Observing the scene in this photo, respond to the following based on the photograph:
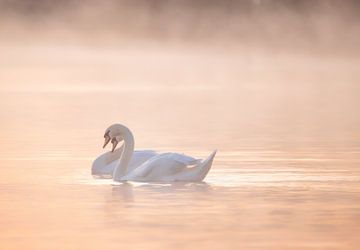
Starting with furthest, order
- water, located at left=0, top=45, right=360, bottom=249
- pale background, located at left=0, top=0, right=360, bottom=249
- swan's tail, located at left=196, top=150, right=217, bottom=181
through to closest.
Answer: swan's tail, located at left=196, top=150, right=217, bottom=181, pale background, located at left=0, top=0, right=360, bottom=249, water, located at left=0, top=45, right=360, bottom=249

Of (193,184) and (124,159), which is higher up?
(124,159)

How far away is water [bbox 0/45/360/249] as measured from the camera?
12477mm

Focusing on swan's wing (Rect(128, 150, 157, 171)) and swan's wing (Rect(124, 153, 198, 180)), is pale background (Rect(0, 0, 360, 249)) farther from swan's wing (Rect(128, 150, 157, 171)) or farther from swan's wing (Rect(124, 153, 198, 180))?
swan's wing (Rect(128, 150, 157, 171))

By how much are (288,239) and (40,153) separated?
261 inches

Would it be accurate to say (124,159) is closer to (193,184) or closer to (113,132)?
(113,132)

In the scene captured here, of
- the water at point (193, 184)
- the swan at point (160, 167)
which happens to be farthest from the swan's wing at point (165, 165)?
the water at point (193, 184)

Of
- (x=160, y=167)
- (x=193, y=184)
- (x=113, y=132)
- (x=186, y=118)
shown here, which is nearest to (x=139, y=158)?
(x=113, y=132)

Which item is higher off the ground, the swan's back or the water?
the swan's back

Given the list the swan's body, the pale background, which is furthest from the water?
the swan's body

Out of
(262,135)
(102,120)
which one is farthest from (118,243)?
(102,120)

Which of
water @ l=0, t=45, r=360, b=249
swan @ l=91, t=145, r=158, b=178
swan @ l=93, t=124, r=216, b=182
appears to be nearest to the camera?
water @ l=0, t=45, r=360, b=249

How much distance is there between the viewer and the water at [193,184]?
1248cm

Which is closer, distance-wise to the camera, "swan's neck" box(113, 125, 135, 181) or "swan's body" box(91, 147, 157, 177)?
"swan's neck" box(113, 125, 135, 181)

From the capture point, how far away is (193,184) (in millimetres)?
15359
